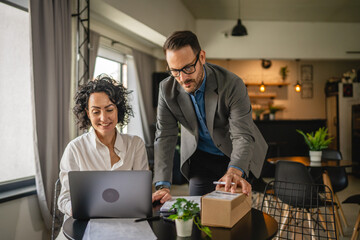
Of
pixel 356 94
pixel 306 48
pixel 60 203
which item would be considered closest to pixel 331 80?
pixel 356 94

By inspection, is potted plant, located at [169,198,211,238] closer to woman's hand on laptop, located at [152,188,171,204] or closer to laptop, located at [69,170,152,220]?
laptop, located at [69,170,152,220]

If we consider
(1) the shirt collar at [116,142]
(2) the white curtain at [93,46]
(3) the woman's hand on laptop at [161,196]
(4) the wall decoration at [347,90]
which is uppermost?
(2) the white curtain at [93,46]

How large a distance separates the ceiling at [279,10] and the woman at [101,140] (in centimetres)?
490

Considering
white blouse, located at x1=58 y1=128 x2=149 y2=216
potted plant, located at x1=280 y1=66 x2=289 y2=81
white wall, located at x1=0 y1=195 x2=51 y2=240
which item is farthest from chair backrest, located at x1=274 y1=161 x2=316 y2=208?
potted plant, located at x1=280 y1=66 x2=289 y2=81

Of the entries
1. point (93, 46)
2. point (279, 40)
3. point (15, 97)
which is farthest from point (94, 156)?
point (279, 40)

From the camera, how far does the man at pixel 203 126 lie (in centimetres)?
171

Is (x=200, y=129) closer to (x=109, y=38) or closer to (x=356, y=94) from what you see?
(x=109, y=38)

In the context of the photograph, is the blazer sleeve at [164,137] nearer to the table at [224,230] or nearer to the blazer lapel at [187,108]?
the blazer lapel at [187,108]

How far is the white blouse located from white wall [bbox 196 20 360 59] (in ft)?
18.6

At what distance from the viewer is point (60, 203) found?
5.62 feet

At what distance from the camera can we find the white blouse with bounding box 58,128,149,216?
6.01ft

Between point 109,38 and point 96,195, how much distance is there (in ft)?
14.3

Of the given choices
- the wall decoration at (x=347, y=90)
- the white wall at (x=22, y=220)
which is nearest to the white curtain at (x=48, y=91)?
Result: the white wall at (x=22, y=220)

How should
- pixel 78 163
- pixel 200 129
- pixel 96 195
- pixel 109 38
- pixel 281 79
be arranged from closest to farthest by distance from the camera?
pixel 96 195
pixel 78 163
pixel 200 129
pixel 109 38
pixel 281 79
